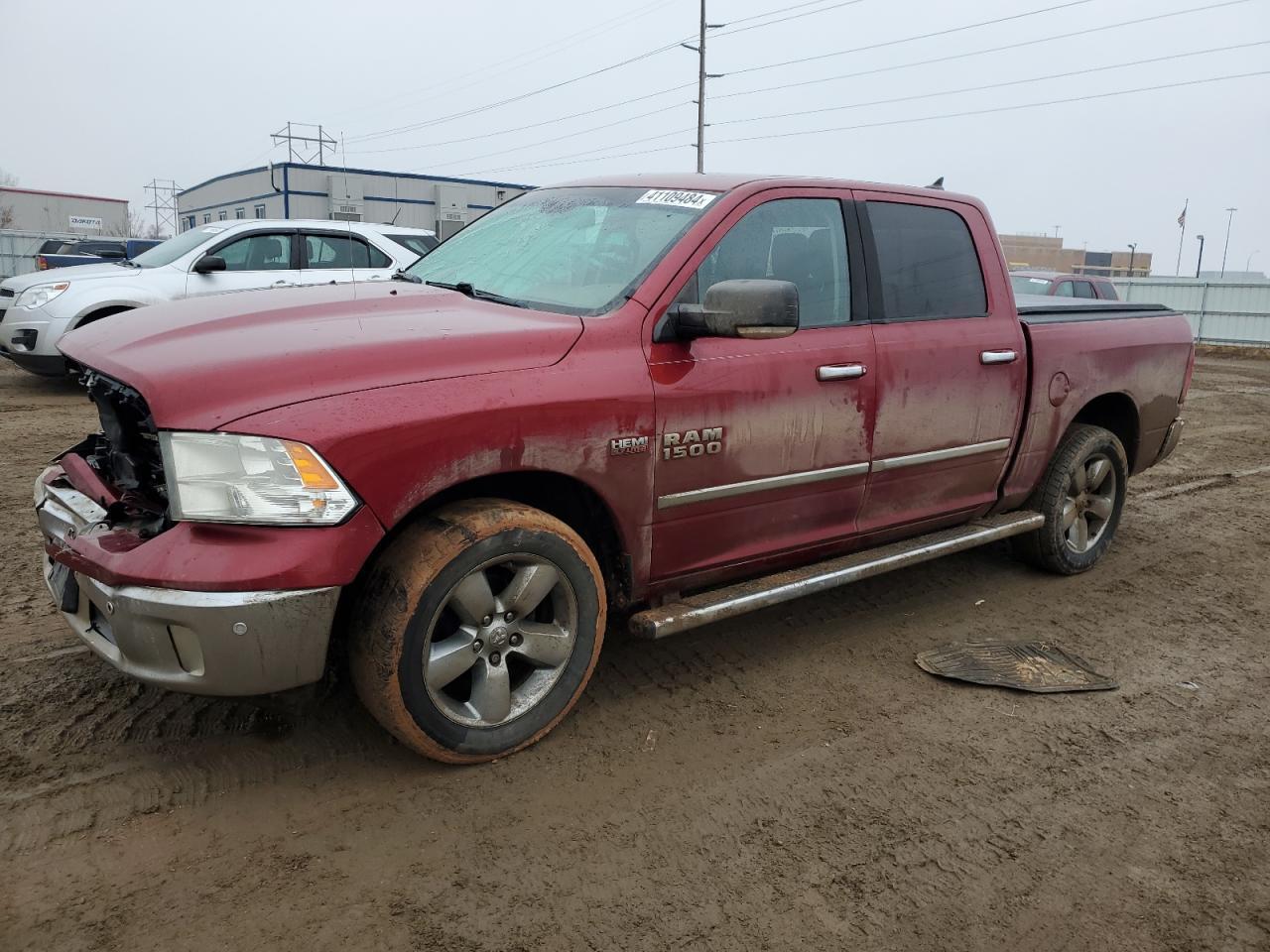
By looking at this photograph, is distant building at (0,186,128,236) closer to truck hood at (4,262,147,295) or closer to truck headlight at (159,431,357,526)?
truck hood at (4,262,147,295)

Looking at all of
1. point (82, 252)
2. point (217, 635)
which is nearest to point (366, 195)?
point (82, 252)

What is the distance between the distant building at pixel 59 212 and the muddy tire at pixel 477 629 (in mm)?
57927

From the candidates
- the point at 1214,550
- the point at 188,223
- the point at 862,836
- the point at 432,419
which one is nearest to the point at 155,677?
the point at 432,419

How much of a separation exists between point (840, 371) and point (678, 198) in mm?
903

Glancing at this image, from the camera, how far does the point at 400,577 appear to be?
2732 mm

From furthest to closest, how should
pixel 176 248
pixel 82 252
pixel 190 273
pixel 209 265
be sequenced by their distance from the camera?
1. pixel 82 252
2. pixel 176 248
3. pixel 190 273
4. pixel 209 265

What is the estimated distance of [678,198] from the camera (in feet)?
11.9

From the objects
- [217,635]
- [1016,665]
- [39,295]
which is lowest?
[1016,665]

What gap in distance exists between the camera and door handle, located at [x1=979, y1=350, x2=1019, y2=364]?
425cm

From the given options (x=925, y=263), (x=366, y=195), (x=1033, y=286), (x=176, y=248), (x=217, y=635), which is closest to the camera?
(x=217, y=635)

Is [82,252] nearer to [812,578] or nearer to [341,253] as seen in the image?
[341,253]

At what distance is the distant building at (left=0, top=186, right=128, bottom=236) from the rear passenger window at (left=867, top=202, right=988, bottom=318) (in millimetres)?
57436

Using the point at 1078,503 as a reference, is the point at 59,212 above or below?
above

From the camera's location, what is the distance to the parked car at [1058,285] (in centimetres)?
1372
